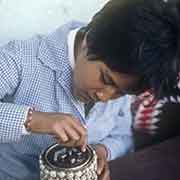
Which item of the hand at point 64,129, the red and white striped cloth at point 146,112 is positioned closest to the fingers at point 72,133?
the hand at point 64,129

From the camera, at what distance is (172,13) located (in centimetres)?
84

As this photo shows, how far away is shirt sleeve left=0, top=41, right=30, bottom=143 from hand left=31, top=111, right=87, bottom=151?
0.04m

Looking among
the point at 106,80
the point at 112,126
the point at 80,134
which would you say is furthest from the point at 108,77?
the point at 112,126

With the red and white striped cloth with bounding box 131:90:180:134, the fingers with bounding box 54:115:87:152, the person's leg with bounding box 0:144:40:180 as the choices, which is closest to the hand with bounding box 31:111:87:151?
the fingers with bounding box 54:115:87:152

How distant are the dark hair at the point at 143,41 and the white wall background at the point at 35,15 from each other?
0.33 meters

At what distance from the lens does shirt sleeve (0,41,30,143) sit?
0.86m

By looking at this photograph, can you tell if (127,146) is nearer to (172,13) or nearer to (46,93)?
(46,93)

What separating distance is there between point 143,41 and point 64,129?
0.59ft

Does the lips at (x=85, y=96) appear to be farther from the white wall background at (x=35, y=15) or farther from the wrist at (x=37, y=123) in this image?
the white wall background at (x=35, y=15)

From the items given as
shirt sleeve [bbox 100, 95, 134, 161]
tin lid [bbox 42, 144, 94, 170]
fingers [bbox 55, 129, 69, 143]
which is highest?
fingers [bbox 55, 129, 69, 143]

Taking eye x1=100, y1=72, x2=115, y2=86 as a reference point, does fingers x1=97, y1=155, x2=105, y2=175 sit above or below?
below

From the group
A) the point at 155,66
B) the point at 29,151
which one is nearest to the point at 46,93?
the point at 29,151

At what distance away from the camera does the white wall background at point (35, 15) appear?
1.16 m

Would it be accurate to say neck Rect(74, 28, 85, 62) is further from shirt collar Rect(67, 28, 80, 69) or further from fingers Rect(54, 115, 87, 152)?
fingers Rect(54, 115, 87, 152)
